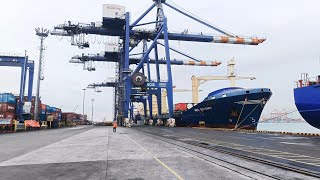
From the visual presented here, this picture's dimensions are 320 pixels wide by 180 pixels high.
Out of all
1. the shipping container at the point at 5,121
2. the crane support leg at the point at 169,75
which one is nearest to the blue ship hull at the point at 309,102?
the crane support leg at the point at 169,75

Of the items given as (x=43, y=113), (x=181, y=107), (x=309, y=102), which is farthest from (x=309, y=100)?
(x=43, y=113)

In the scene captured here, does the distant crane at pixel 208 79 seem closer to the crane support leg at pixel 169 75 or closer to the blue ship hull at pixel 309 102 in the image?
the crane support leg at pixel 169 75

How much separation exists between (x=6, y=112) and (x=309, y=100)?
40718 millimetres

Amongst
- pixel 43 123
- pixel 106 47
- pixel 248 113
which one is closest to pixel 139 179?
pixel 248 113

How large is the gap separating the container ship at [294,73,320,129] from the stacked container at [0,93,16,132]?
130 ft

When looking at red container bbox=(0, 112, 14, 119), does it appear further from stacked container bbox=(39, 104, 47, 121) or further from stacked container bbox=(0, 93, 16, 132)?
stacked container bbox=(39, 104, 47, 121)

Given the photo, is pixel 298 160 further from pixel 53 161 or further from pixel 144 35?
pixel 144 35

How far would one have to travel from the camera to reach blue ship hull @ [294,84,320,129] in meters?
Answer: 25.9

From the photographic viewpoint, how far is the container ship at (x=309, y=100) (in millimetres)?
26000

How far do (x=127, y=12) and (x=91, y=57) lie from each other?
81.7ft

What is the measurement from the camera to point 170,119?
52.8 metres

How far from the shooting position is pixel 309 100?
88.7 ft

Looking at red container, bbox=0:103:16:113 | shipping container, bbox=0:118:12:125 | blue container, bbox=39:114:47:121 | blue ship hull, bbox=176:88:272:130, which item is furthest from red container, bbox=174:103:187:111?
shipping container, bbox=0:118:12:125

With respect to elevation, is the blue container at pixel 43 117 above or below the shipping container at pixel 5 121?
above
